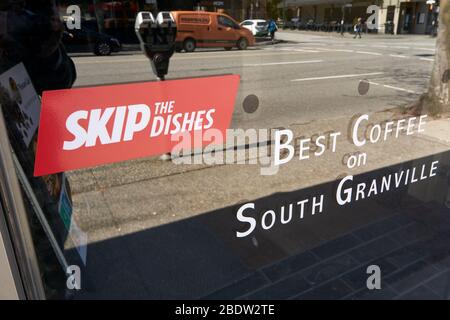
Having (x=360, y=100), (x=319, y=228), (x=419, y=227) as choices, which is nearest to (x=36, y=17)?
(x=360, y=100)

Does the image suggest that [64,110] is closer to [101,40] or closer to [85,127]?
[85,127]

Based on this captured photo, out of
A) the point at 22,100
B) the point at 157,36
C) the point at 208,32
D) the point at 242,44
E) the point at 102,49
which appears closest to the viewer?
the point at 22,100

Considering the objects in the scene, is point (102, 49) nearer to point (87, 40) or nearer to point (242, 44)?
point (87, 40)

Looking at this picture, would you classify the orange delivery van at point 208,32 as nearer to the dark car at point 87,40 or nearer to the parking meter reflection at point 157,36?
the parking meter reflection at point 157,36

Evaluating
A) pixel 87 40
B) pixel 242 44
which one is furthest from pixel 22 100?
pixel 242 44

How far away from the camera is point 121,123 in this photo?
1.54 m

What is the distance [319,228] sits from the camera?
273cm

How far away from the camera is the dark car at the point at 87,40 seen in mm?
1381

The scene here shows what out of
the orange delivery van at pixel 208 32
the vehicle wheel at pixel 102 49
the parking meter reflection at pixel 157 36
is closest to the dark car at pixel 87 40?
the vehicle wheel at pixel 102 49

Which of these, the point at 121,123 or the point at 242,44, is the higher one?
the point at 242,44

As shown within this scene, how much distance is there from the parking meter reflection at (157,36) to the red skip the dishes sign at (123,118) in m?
0.10

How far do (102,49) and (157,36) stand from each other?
0.83ft

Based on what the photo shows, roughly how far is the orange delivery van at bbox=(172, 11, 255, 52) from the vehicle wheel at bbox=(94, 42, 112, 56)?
1.09 ft
